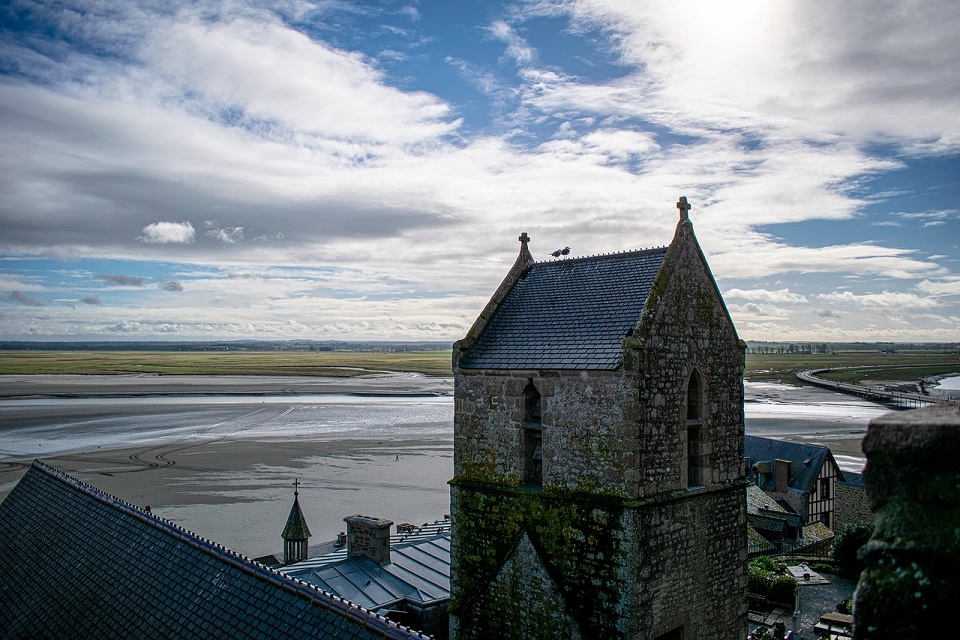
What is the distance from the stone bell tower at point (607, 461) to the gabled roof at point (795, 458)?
23.1 meters

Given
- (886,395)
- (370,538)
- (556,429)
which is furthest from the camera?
(886,395)

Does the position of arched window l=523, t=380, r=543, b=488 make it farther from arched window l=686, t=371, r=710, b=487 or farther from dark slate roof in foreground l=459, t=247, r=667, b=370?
arched window l=686, t=371, r=710, b=487

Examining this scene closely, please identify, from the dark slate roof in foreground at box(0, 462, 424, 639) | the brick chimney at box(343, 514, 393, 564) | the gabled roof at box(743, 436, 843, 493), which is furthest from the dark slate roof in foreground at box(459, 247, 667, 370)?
the gabled roof at box(743, 436, 843, 493)

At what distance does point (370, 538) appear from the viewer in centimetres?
1638

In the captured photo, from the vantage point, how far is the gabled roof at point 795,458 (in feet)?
102

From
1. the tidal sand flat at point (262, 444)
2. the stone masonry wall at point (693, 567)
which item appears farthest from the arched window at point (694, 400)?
the tidal sand flat at point (262, 444)

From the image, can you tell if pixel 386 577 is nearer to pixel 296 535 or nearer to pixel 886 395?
pixel 296 535

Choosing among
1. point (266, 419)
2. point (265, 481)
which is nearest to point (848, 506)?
point (265, 481)

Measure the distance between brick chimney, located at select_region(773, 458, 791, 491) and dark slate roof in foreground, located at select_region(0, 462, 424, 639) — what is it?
28.1 m

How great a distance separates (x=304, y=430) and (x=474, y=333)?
162ft

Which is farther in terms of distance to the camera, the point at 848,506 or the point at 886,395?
the point at 886,395

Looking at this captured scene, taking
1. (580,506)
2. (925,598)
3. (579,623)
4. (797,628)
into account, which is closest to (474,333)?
Result: (580,506)

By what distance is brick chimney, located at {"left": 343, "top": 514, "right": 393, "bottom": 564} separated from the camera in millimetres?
16250

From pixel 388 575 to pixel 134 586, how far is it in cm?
650
